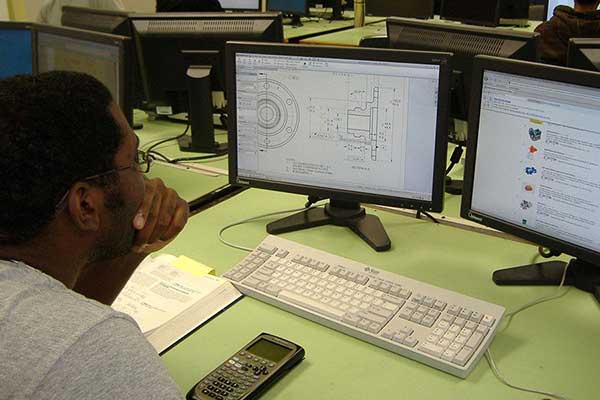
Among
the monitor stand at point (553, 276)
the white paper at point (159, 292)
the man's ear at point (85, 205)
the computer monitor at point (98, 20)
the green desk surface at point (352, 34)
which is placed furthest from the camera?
the green desk surface at point (352, 34)

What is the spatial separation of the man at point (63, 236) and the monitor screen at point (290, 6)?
4.24 meters

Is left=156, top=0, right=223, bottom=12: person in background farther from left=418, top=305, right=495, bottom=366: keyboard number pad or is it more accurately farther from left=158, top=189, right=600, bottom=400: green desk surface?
left=418, top=305, right=495, bottom=366: keyboard number pad

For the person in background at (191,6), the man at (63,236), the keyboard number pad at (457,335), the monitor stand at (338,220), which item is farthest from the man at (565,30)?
the man at (63,236)

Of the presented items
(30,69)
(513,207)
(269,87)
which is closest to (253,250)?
(269,87)

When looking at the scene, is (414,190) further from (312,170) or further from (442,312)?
(442,312)

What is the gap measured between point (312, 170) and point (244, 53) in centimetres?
33

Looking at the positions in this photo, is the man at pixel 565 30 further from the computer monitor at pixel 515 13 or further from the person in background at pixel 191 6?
the person in background at pixel 191 6

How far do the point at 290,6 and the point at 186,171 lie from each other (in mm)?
3289

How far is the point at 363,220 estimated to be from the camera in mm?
1668

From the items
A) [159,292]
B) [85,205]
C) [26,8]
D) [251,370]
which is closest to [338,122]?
[159,292]

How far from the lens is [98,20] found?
7.83 feet

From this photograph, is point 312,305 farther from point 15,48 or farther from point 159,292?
point 15,48

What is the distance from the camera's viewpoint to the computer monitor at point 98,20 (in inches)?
89.9

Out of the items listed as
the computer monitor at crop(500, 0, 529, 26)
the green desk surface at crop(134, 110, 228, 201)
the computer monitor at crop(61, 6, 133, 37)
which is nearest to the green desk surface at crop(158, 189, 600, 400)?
the green desk surface at crop(134, 110, 228, 201)
